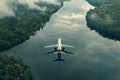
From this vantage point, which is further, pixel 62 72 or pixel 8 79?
pixel 62 72

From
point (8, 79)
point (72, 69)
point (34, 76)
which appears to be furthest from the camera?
point (72, 69)

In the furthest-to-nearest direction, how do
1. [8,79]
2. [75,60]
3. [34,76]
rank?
[75,60] → [34,76] → [8,79]

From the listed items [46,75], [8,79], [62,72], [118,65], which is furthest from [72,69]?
[8,79]

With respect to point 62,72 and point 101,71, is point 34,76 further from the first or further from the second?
point 101,71

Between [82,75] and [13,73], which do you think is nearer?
[13,73]

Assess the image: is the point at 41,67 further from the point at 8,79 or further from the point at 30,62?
the point at 8,79

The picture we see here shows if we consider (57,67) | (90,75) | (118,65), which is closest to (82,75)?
(90,75)
